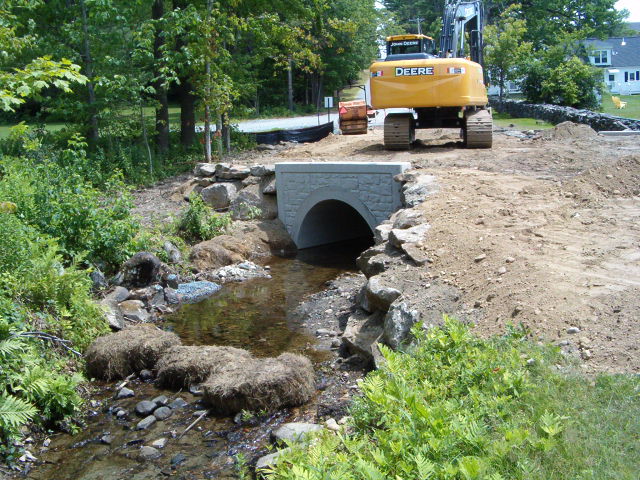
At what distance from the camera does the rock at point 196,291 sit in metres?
11.7

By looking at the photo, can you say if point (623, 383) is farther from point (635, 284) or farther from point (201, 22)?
point (201, 22)

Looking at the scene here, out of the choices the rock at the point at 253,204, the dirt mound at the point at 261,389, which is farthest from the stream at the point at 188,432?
the rock at the point at 253,204

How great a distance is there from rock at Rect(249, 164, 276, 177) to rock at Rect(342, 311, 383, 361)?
745 centimetres

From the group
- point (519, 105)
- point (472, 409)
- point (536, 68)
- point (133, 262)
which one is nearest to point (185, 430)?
point (472, 409)

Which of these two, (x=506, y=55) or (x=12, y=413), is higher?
(x=506, y=55)

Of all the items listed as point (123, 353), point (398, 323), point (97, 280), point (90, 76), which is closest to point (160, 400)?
point (123, 353)

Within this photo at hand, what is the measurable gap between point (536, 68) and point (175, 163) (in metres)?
18.6

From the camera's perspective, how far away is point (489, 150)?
15.1m

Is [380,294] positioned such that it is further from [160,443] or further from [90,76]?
[90,76]

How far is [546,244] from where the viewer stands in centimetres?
787

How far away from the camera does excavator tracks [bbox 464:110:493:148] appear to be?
49.6 feet

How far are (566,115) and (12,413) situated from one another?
2058 cm

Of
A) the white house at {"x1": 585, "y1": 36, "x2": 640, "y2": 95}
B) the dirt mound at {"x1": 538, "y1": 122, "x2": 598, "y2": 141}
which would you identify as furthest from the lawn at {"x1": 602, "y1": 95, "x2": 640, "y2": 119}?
the white house at {"x1": 585, "y1": 36, "x2": 640, "y2": 95}

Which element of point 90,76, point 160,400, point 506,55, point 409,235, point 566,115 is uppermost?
point 506,55
